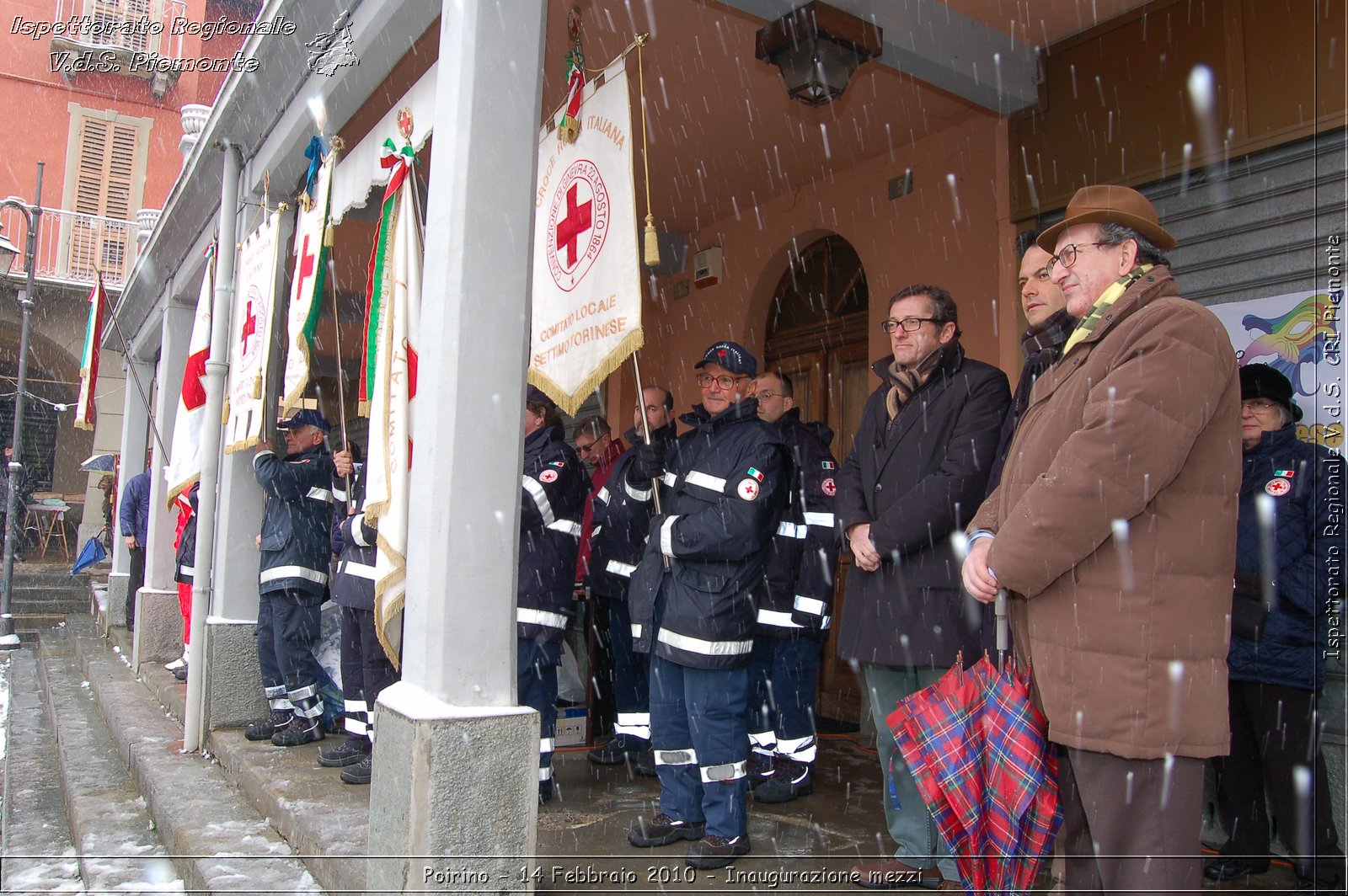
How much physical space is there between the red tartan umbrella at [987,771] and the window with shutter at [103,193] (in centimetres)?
2147

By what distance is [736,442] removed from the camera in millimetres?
3910

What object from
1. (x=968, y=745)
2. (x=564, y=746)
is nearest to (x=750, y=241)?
(x=564, y=746)

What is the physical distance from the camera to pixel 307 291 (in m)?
5.11

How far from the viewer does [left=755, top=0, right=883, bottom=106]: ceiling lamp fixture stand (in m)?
4.71

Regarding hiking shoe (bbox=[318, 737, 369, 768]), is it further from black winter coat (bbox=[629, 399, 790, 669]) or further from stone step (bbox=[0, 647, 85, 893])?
black winter coat (bbox=[629, 399, 790, 669])

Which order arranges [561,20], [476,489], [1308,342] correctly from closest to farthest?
[476,489]
[1308,342]
[561,20]

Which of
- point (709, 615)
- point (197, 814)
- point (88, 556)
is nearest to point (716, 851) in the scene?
point (709, 615)

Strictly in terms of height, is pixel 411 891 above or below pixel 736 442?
below

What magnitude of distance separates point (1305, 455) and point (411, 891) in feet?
12.0

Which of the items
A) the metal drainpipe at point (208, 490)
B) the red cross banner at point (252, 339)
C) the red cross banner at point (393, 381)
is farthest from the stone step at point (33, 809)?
the red cross banner at point (252, 339)

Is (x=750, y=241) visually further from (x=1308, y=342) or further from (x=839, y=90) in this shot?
(x=1308, y=342)

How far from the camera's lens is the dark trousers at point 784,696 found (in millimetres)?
4711

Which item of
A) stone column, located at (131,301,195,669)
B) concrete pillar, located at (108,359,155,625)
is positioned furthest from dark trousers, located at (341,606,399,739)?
concrete pillar, located at (108,359,155,625)

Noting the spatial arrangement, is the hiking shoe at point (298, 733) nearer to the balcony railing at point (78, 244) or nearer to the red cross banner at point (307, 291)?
the red cross banner at point (307, 291)
